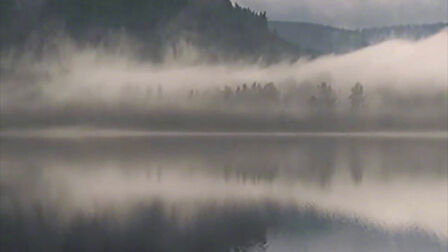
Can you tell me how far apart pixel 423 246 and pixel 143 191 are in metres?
42.5

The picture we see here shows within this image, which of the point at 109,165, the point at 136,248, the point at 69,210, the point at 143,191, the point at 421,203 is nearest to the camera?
the point at 136,248

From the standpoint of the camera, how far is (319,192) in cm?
8450

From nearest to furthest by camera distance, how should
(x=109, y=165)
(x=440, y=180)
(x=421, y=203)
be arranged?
(x=421, y=203) → (x=440, y=180) → (x=109, y=165)

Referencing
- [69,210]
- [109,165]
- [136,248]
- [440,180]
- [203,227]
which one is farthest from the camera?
[109,165]

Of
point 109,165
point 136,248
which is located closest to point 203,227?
point 136,248

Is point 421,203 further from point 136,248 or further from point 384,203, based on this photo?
point 136,248

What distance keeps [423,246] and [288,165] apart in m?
78.3

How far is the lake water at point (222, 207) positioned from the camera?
52812 millimetres

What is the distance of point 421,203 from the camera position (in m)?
74.1

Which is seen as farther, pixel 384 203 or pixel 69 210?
pixel 384 203

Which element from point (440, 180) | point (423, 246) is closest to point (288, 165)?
point (440, 180)

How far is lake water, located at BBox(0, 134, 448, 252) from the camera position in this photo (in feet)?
173

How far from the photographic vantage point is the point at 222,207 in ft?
230

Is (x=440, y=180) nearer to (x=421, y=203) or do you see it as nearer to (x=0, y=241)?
(x=421, y=203)
